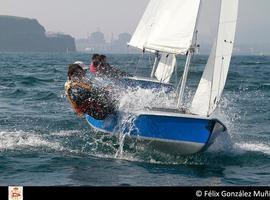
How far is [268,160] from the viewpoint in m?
13.0

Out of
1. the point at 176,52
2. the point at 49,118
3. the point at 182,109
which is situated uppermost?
the point at 176,52

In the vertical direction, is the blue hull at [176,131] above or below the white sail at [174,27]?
below

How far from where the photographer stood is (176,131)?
41.4 feet

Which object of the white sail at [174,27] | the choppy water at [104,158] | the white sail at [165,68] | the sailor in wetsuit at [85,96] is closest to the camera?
the choppy water at [104,158]

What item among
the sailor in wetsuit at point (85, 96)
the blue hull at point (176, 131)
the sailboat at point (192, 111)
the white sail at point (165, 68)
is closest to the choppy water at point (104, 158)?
→ the blue hull at point (176, 131)

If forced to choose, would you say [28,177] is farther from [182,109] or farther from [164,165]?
[182,109]

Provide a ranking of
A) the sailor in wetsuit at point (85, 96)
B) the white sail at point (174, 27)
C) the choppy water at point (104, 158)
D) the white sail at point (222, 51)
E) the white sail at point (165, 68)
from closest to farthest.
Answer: the choppy water at point (104, 158)
the white sail at point (222, 51)
the sailor in wetsuit at point (85, 96)
the white sail at point (174, 27)
the white sail at point (165, 68)

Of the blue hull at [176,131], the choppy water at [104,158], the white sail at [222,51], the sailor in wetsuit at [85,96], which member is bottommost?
the choppy water at [104,158]

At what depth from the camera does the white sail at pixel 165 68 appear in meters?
23.7

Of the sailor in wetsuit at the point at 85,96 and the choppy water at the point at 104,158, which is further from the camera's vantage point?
the sailor in wetsuit at the point at 85,96

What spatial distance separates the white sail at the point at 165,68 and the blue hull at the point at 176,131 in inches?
411

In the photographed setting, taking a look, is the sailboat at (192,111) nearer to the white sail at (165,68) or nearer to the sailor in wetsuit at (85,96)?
the sailor in wetsuit at (85,96)
